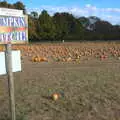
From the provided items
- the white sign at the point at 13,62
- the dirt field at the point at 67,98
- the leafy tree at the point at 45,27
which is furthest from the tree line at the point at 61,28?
the white sign at the point at 13,62

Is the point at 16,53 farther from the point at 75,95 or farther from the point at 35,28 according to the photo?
the point at 35,28

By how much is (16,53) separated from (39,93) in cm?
294

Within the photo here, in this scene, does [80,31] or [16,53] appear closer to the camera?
[16,53]

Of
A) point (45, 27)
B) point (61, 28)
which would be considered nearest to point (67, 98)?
point (45, 27)

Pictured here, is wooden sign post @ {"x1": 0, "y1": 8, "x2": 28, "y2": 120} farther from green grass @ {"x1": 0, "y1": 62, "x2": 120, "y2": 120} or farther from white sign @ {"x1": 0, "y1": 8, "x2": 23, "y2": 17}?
green grass @ {"x1": 0, "y1": 62, "x2": 120, "y2": 120}


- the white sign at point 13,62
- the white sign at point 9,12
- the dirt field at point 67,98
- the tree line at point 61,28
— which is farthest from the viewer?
the tree line at point 61,28

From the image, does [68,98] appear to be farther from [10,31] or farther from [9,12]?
[9,12]

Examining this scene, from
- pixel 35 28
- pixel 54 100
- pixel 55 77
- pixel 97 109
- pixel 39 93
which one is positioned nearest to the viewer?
pixel 97 109

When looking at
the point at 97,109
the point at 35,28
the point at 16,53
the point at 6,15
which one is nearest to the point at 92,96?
the point at 97,109

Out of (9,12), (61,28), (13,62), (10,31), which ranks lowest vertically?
(61,28)

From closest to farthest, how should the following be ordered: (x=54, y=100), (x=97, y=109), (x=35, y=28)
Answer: (x=97, y=109)
(x=54, y=100)
(x=35, y=28)

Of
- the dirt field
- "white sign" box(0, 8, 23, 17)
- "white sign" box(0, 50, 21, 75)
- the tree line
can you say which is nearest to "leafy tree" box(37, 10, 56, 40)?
the tree line

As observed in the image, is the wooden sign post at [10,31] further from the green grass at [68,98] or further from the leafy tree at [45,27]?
the leafy tree at [45,27]

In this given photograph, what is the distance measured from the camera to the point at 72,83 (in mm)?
11172
